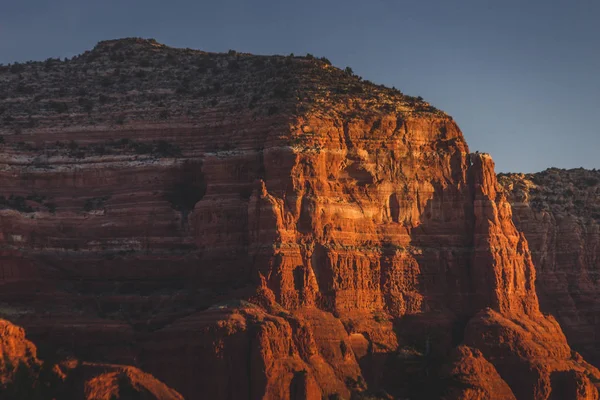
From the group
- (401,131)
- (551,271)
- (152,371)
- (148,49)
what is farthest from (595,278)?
(152,371)

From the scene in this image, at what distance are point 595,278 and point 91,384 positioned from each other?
1862 inches

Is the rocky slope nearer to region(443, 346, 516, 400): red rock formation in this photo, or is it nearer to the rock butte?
the rock butte

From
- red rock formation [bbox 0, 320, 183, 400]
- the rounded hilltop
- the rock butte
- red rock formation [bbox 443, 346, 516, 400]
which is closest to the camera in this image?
red rock formation [bbox 0, 320, 183, 400]

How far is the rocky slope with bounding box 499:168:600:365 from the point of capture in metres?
120

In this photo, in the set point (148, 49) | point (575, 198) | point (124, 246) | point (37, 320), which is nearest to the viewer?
point (37, 320)

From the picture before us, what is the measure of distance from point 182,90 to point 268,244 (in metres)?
15.9

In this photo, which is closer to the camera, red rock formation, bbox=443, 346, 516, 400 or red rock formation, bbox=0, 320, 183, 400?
red rock formation, bbox=0, 320, 183, 400

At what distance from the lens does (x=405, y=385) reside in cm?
9669

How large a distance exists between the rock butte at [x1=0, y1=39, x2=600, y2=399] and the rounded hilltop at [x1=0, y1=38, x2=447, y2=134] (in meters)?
0.19

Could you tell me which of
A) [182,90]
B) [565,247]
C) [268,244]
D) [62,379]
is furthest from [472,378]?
[565,247]

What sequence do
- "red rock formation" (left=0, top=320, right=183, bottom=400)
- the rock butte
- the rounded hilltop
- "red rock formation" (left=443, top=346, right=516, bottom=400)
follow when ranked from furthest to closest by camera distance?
the rounded hilltop → "red rock formation" (left=443, top=346, right=516, bottom=400) → the rock butte → "red rock formation" (left=0, top=320, right=183, bottom=400)

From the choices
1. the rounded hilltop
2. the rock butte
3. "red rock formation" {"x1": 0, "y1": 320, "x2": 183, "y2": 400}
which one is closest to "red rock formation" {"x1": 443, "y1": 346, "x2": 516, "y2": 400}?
the rock butte

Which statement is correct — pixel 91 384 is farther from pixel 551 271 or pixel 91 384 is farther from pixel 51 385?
pixel 551 271

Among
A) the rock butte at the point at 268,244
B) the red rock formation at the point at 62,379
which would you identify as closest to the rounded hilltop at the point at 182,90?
the rock butte at the point at 268,244
